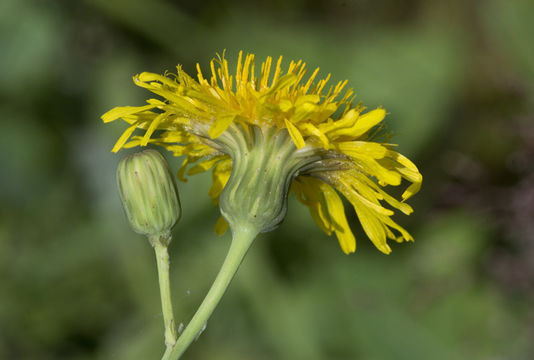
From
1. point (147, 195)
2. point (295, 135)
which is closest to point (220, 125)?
point (295, 135)

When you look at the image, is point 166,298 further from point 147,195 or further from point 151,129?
point 151,129

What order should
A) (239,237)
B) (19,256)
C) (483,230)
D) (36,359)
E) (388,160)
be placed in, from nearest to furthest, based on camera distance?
(239,237), (388,160), (36,359), (19,256), (483,230)

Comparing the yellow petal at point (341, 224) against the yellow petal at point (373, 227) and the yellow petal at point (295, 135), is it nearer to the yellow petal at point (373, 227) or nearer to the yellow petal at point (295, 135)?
the yellow petal at point (373, 227)

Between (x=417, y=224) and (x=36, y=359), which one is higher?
(x=417, y=224)

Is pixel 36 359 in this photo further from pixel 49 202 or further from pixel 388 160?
pixel 388 160

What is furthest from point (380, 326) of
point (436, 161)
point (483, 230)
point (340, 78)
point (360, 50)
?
point (360, 50)

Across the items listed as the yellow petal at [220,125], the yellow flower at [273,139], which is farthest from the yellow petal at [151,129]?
the yellow petal at [220,125]

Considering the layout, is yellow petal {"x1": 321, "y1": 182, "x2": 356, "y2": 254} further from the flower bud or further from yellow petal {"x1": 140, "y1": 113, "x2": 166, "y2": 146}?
yellow petal {"x1": 140, "y1": 113, "x2": 166, "y2": 146}

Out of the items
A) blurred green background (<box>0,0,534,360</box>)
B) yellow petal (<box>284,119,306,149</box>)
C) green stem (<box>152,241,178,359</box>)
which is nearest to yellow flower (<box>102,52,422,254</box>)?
yellow petal (<box>284,119,306,149</box>)
